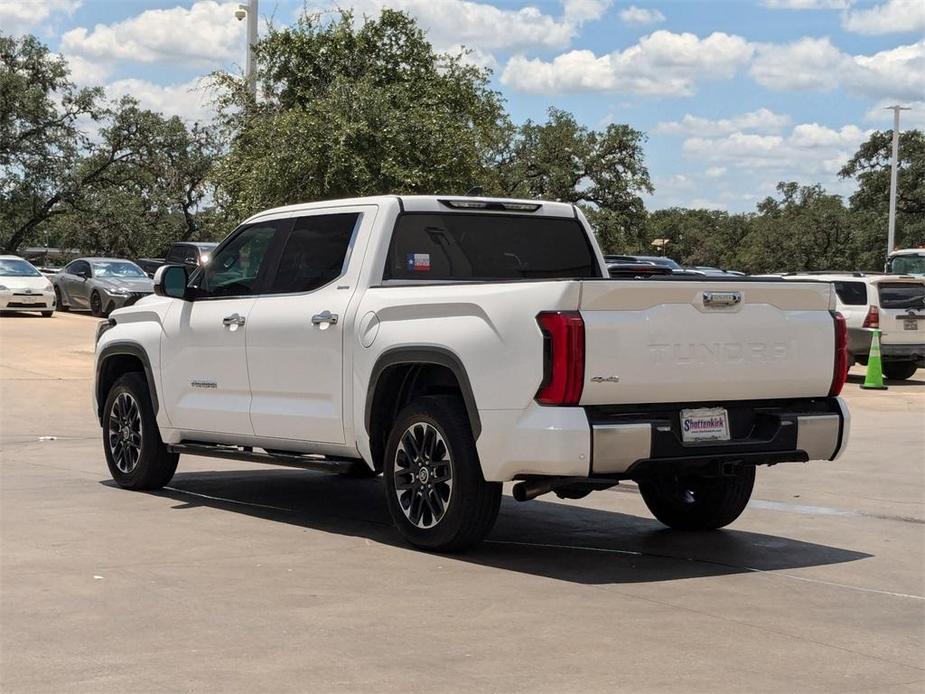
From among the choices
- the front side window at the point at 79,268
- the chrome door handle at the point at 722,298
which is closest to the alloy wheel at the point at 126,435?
the chrome door handle at the point at 722,298

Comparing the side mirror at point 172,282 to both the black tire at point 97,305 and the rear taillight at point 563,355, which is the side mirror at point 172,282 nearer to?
the rear taillight at point 563,355

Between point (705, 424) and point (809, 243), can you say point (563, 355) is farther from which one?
point (809, 243)

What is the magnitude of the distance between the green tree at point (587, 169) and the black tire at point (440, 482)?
2118 inches

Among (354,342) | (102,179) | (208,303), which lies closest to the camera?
(354,342)

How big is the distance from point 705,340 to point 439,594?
1989 millimetres

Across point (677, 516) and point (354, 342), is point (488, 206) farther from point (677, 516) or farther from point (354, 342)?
point (677, 516)

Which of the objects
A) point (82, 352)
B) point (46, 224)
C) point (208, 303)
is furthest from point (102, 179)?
point (208, 303)

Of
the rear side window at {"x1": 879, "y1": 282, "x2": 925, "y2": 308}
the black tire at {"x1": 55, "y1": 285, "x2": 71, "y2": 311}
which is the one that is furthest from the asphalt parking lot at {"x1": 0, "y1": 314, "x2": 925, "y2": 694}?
the black tire at {"x1": 55, "y1": 285, "x2": 71, "y2": 311}

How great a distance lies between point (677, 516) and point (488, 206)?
2.34m

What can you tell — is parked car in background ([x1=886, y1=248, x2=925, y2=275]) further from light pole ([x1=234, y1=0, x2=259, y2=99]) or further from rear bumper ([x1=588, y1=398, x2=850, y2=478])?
rear bumper ([x1=588, y1=398, x2=850, y2=478])

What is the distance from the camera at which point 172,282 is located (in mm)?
9844

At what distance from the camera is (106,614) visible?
6176 mm

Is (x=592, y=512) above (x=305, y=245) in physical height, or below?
below

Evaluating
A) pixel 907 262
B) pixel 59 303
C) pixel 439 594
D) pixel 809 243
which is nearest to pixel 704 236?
pixel 809 243
